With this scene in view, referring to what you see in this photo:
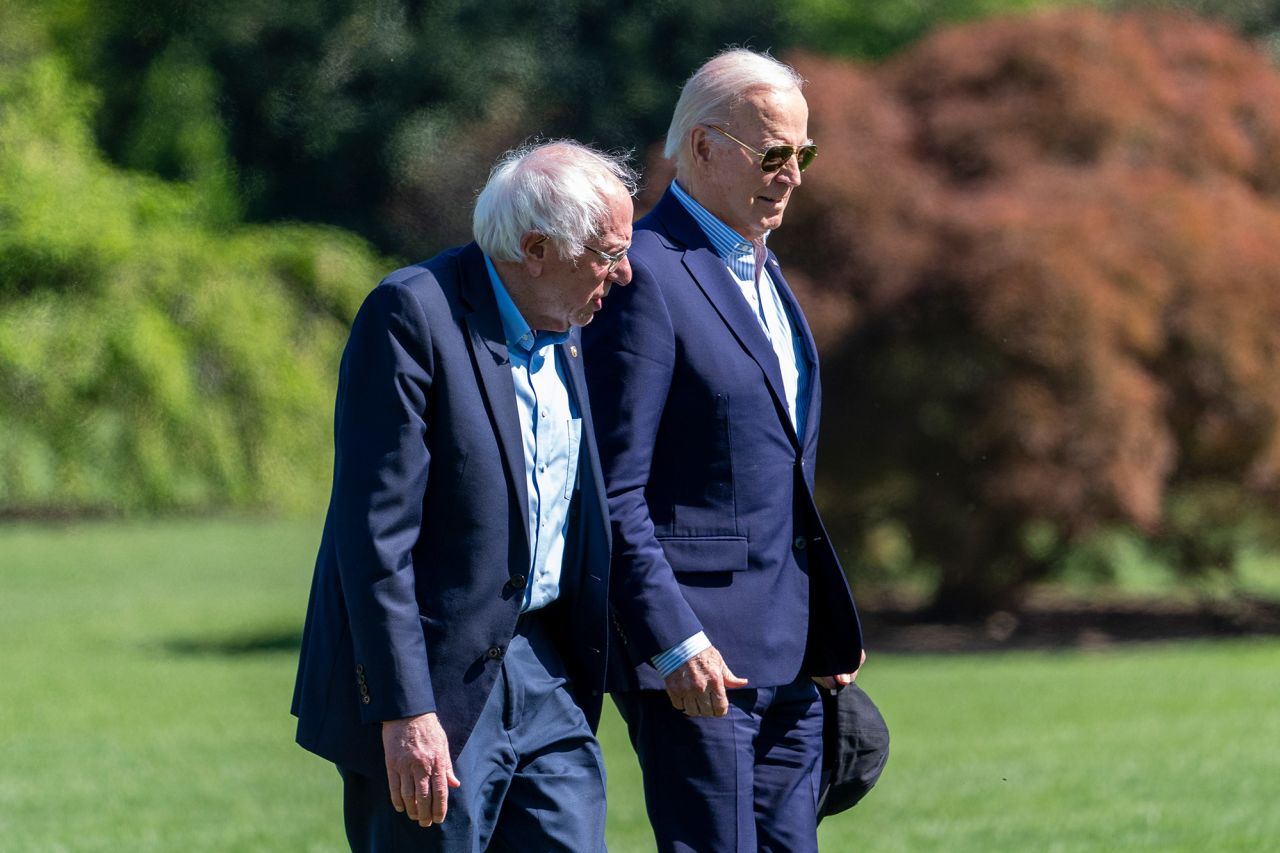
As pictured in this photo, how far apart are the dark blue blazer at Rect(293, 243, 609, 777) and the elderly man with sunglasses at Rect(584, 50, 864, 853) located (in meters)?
0.45

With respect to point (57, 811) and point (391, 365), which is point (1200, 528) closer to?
point (57, 811)

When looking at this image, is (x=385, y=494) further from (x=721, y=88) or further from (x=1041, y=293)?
(x=1041, y=293)

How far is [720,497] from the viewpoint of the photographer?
3834 mm

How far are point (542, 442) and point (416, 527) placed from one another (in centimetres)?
31

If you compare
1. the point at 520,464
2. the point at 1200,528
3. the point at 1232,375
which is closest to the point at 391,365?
the point at 520,464

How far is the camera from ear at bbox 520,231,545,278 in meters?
3.38

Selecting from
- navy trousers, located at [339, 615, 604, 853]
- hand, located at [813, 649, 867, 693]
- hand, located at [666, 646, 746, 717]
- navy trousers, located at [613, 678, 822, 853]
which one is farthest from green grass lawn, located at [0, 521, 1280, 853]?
navy trousers, located at [339, 615, 604, 853]

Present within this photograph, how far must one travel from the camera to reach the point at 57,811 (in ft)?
26.5

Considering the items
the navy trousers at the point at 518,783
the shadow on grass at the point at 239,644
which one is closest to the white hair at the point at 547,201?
the navy trousers at the point at 518,783

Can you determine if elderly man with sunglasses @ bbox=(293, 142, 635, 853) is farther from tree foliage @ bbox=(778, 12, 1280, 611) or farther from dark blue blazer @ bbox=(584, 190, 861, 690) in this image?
tree foliage @ bbox=(778, 12, 1280, 611)

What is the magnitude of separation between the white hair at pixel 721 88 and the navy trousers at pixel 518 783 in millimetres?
1151

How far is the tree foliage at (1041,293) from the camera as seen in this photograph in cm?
1329

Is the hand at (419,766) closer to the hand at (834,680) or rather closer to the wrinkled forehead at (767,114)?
the hand at (834,680)

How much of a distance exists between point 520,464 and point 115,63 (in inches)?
869
